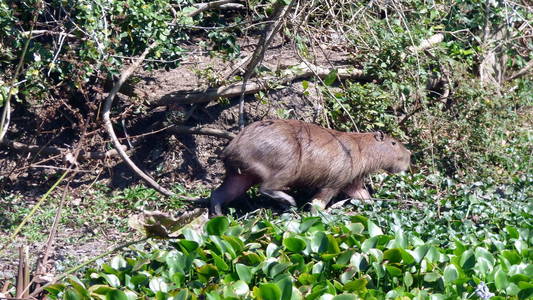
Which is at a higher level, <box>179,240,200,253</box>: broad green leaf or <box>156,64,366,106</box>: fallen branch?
<box>179,240,200,253</box>: broad green leaf

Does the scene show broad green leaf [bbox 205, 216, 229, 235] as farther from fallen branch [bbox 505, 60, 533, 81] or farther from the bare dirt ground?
fallen branch [bbox 505, 60, 533, 81]

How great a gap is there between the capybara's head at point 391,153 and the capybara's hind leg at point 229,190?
1344 mm

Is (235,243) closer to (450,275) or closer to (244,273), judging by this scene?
(244,273)

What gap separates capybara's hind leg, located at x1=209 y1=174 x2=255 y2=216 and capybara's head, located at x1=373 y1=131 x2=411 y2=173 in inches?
52.9

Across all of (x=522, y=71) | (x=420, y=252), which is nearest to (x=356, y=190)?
(x=420, y=252)

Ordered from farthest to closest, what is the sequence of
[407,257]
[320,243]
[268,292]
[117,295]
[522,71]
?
1. [522,71]
2. [320,243]
3. [407,257]
4. [117,295]
5. [268,292]

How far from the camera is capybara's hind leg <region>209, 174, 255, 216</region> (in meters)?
6.07

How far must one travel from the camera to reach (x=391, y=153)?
6953 mm

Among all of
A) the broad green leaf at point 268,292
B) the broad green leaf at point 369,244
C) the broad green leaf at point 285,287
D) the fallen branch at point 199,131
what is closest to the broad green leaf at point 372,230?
the broad green leaf at point 369,244

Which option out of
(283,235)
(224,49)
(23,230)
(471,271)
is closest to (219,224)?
(283,235)

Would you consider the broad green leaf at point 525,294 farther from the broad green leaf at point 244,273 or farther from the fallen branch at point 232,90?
the fallen branch at point 232,90

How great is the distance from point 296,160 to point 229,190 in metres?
0.57

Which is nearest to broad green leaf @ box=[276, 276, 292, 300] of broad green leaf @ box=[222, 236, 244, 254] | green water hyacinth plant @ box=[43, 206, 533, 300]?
green water hyacinth plant @ box=[43, 206, 533, 300]

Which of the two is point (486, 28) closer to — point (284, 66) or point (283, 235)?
point (284, 66)
